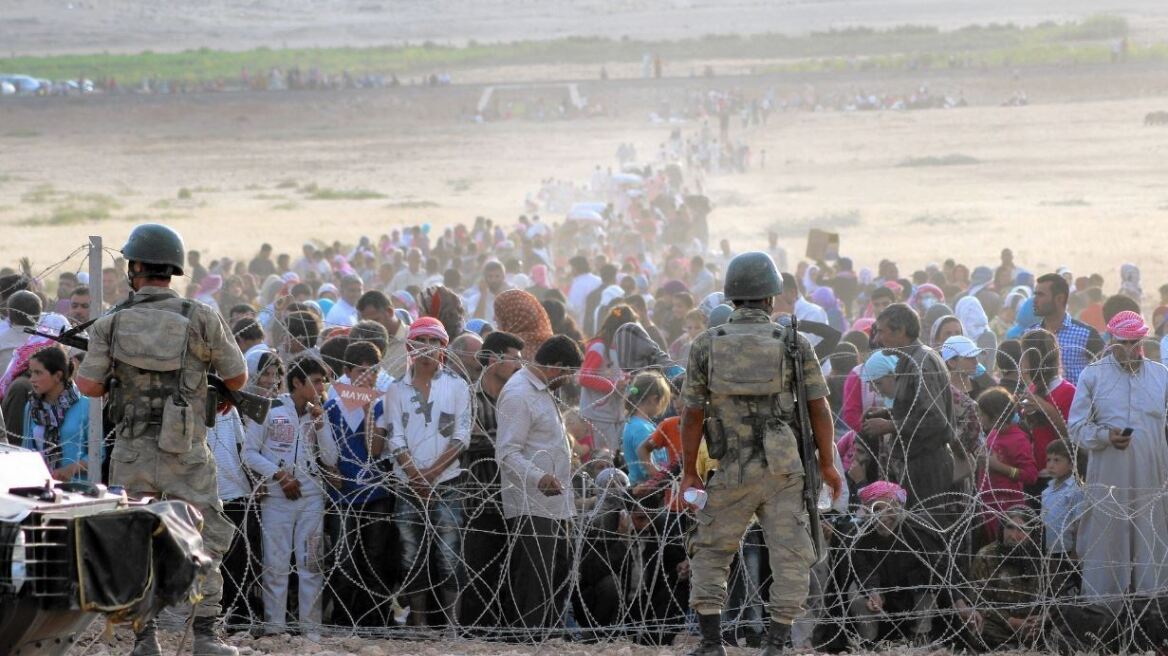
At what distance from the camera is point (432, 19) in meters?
155

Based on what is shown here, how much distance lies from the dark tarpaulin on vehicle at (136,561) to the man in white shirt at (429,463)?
2.28 meters

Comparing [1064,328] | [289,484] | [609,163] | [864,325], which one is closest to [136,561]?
[289,484]

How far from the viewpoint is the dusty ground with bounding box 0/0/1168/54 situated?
128 m

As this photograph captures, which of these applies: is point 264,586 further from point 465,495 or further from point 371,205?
point 371,205

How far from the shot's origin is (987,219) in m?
38.5

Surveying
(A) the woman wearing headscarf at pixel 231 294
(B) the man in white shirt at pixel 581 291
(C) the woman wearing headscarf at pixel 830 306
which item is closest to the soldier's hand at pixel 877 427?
(C) the woman wearing headscarf at pixel 830 306

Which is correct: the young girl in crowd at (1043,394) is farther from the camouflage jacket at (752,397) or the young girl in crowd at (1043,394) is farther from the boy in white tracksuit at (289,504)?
the boy in white tracksuit at (289,504)

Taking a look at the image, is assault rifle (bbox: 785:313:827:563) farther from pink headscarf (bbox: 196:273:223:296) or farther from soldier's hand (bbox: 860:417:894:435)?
pink headscarf (bbox: 196:273:223:296)

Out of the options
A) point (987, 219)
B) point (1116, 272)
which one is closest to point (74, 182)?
point (987, 219)

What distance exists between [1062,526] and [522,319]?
3.74 m

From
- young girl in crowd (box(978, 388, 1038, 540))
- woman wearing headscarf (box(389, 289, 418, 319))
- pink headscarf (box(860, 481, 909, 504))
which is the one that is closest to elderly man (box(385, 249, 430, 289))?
woman wearing headscarf (box(389, 289, 418, 319))

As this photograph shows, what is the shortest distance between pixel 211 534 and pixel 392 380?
2.05 m

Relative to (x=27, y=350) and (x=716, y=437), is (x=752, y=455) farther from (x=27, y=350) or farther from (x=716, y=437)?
(x=27, y=350)

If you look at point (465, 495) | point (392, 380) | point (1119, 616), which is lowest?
point (1119, 616)
